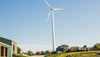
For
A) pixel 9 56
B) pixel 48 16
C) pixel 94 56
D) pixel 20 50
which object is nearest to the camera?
pixel 94 56

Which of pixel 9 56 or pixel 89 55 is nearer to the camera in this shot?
pixel 89 55

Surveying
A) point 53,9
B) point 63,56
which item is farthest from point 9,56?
point 53,9

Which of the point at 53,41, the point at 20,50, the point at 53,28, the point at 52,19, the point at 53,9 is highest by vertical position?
the point at 53,9

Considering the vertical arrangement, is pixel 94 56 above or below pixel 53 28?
below

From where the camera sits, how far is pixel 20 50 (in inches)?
2621

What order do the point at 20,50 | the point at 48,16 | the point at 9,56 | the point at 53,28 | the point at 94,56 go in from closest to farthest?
1. the point at 94,56
2. the point at 9,56
3. the point at 53,28
4. the point at 48,16
5. the point at 20,50

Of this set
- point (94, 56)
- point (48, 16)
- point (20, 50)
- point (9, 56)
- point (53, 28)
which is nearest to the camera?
point (94, 56)

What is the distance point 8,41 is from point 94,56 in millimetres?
24065

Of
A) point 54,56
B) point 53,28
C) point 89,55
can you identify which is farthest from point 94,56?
point 53,28

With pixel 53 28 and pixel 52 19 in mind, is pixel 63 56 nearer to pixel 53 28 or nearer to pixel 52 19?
pixel 53 28

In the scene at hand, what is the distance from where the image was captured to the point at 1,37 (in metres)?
41.2

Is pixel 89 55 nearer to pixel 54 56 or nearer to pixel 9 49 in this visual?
pixel 54 56

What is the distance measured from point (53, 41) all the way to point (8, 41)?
1315 centimetres

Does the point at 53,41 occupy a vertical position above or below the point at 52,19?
below
